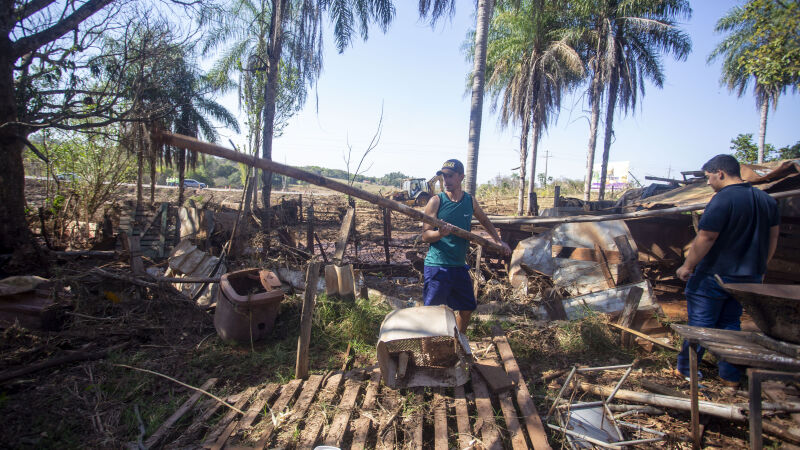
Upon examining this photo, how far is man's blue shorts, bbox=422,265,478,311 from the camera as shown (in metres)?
3.25

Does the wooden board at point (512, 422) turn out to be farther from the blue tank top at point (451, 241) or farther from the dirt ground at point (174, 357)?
the blue tank top at point (451, 241)

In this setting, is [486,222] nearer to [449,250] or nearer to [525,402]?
[449,250]

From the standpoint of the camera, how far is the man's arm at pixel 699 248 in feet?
9.57

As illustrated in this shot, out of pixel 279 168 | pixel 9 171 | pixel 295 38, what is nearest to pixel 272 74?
pixel 295 38

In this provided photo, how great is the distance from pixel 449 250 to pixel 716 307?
7.32 ft

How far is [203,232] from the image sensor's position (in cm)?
688

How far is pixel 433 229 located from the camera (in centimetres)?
328

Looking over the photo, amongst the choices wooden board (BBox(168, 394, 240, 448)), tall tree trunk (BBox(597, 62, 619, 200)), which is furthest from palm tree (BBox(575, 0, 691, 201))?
wooden board (BBox(168, 394, 240, 448))

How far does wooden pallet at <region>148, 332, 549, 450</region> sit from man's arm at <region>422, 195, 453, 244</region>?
4.04 feet

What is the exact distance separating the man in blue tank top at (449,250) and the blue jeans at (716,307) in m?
1.88

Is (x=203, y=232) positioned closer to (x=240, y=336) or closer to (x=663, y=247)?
(x=240, y=336)

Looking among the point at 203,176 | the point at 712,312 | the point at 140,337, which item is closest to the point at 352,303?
the point at 140,337

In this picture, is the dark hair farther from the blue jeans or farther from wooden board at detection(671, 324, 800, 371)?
wooden board at detection(671, 324, 800, 371)

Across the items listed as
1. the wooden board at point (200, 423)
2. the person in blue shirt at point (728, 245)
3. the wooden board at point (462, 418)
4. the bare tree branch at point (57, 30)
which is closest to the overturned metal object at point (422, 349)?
the wooden board at point (462, 418)
